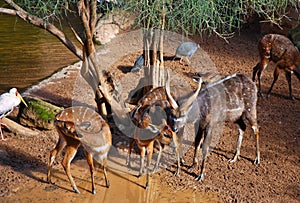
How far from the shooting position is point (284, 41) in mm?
8555

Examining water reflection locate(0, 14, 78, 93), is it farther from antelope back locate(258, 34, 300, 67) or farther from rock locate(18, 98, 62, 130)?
antelope back locate(258, 34, 300, 67)

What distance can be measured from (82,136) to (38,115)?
183cm

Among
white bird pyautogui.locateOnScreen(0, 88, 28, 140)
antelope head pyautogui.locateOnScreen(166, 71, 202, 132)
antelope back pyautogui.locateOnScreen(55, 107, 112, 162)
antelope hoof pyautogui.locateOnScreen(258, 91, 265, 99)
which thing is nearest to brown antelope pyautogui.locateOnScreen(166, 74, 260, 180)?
antelope head pyautogui.locateOnScreen(166, 71, 202, 132)

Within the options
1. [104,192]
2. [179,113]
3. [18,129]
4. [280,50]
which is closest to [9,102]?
[18,129]

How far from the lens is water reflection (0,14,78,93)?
9.95 m

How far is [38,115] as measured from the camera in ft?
23.0

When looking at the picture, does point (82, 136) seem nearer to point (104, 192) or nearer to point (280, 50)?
point (104, 192)

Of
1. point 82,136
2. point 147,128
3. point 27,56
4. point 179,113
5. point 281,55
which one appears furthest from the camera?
point 27,56

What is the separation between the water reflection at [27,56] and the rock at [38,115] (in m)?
2.33

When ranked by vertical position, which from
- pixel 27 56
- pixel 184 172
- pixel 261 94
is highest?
pixel 27 56

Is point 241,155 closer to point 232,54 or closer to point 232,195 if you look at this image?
point 232,195

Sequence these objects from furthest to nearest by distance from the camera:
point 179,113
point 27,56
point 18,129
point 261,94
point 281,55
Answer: point 27,56 → point 261,94 → point 281,55 → point 18,129 → point 179,113

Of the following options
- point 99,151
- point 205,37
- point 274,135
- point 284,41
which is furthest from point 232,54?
point 99,151

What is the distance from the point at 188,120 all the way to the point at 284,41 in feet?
11.6
